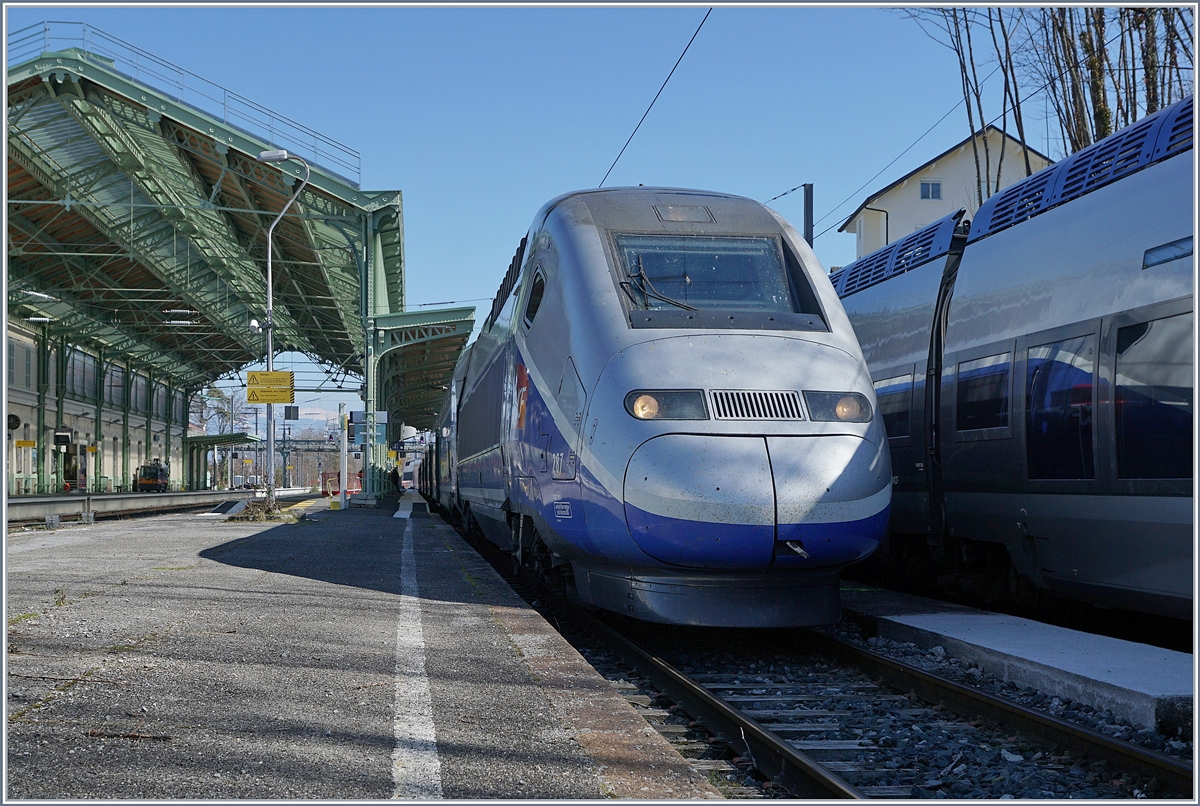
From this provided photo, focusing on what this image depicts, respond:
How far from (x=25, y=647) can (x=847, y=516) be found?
16.2ft

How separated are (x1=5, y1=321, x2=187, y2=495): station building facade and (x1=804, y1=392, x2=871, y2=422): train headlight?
3512 cm

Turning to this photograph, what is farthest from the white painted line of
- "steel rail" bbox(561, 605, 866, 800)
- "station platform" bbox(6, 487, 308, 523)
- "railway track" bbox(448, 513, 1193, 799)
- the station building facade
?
the station building facade

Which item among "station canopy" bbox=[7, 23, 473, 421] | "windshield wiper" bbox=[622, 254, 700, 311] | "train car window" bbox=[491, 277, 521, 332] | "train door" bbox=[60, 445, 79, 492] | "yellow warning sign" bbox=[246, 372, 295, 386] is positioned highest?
"station canopy" bbox=[7, 23, 473, 421]

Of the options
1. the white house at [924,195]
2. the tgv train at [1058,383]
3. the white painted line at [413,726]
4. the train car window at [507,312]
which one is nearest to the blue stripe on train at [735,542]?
the white painted line at [413,726]

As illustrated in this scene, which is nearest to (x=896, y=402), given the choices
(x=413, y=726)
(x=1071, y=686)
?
(x=1071, y=686)

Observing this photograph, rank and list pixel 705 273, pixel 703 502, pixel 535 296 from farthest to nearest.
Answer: pixel 535 296 < pixel 705 273 < pixel 703 502

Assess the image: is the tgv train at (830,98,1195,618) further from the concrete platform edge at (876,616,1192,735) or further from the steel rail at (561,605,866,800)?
the steel rail at (561,605,866,800)

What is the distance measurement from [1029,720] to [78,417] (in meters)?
52.6

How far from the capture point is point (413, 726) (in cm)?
461

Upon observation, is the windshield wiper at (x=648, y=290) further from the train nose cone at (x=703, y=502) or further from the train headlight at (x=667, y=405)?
the train nose cone at (x=703, y=502)

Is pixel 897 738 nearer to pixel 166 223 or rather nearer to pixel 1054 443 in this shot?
pixel 1054 443

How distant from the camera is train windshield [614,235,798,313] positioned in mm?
7863

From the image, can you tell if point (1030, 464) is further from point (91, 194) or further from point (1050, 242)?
point (91, 194)

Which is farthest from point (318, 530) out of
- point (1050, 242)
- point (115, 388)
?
point (115, 388)
